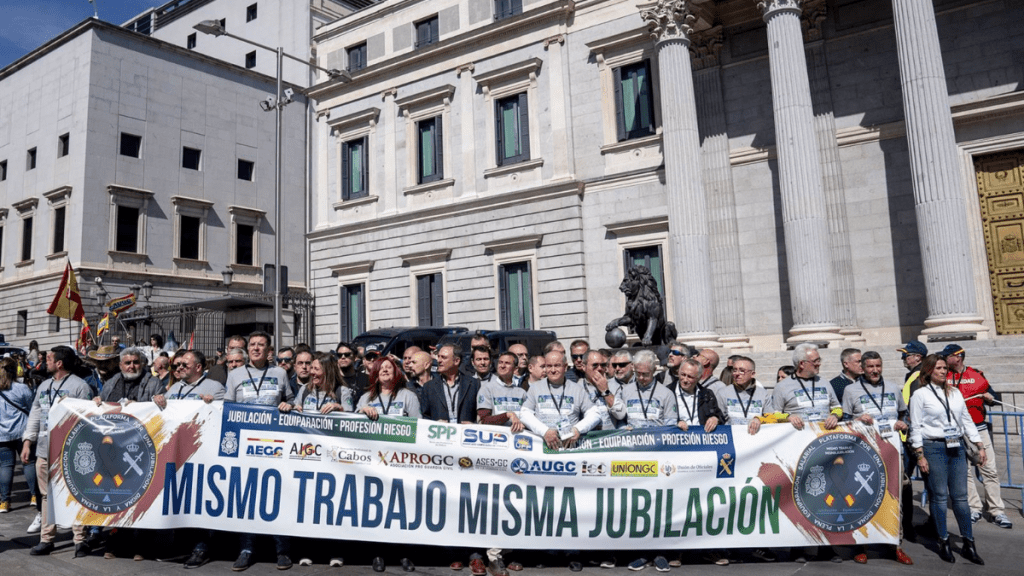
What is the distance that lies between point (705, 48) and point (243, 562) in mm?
18475

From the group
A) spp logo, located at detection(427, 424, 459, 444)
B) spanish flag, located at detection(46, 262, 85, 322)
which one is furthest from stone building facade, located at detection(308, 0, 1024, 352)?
spp logo, located at detection(427, 424, 459, 444)

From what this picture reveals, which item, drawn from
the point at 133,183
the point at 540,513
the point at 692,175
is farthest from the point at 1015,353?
the point at 133,183

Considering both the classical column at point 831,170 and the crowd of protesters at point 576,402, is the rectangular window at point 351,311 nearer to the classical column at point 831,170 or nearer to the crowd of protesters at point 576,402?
the classical column at point 831,170

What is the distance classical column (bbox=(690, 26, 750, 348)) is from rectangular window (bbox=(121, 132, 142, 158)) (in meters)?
28.8

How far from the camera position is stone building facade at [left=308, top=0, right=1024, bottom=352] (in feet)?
51.9

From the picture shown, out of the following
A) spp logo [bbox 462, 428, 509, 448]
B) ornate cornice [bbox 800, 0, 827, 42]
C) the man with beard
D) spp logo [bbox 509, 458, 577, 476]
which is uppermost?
ornate cornice [bbox 800, 0, 827, 42]

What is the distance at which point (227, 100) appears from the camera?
3919 centimetres

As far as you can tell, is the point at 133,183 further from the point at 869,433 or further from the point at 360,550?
the point at 869,433

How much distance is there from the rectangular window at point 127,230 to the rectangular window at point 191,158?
387cm

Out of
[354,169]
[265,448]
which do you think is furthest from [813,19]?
[265,448]

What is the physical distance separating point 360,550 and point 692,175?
14.1 metres

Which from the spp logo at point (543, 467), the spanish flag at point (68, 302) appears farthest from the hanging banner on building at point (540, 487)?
the spanish flag at point (68, 302)

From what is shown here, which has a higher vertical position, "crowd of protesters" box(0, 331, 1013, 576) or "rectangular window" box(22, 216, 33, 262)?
"rectangular window" box(22, 216, 33, 262)

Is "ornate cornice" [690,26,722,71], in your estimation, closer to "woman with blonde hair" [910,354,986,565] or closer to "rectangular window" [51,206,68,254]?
"woman with blonde hair" [910,354,986,565]
